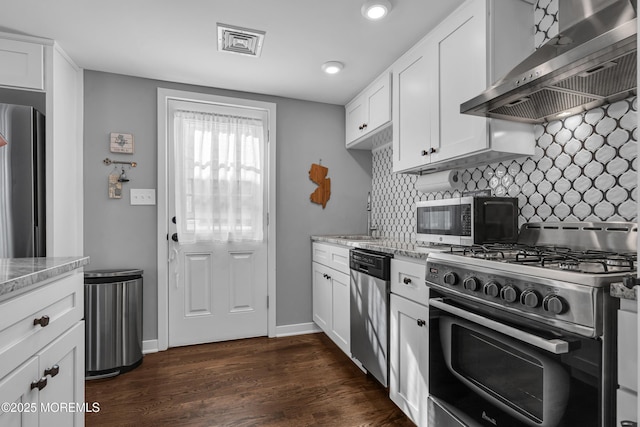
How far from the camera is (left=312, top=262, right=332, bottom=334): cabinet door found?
9.50 feet

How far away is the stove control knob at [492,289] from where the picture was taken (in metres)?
1.19

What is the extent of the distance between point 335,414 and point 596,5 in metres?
2.37

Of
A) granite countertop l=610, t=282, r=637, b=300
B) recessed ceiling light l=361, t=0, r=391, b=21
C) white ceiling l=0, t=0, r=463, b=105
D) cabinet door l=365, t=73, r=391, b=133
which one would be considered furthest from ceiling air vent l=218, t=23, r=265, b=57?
granite countertop l=610, t=282, r=637, b=300

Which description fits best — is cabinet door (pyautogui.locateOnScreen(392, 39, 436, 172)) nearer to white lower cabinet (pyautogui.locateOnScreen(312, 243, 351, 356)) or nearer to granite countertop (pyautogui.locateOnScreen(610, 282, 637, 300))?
white lower cabinet (pyautogui.locateOnScreen(312, 243, 351, 356))

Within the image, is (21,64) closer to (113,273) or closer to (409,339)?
(113,273)

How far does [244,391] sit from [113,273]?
130 cm

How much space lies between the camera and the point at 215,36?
2205 mm

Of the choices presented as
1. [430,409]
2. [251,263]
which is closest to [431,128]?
[430,409]

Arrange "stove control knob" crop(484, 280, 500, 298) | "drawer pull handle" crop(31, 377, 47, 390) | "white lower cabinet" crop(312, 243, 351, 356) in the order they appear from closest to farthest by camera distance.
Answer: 1. "drawer pull handle" crop(31, 377, 47, 390)
2. "stove control knob" crop(484, 280, 500, 298)
3. "white lower cabinet" crop(312, 243, 351, 356)

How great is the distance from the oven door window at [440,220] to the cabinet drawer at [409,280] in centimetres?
34

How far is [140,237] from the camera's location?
286cm

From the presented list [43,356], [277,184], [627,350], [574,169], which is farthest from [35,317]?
[277,184]

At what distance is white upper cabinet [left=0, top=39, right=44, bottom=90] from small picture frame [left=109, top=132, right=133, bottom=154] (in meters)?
0.60

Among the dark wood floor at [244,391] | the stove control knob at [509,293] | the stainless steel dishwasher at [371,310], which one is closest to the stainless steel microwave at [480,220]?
the stainless steel dishwasher at [371,310]
